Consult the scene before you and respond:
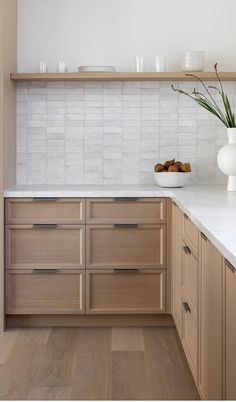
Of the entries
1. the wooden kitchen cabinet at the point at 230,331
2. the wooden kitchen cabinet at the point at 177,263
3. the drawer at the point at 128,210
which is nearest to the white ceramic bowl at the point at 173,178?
the drawer at the point at 128,210

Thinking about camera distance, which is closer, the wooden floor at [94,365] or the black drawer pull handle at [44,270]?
the wooden floor at [94,365]

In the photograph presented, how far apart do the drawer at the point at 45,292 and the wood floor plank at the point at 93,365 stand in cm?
20

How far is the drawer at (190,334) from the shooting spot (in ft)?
10.5

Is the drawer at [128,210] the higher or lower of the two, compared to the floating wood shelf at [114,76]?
lower

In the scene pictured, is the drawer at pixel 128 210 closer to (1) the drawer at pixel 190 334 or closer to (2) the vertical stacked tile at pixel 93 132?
(2) the vertical stacked tile at pixel 93 132

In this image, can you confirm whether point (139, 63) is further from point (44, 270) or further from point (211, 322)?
point (211, 322)

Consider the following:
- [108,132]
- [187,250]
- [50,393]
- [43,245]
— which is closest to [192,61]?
[108,132]

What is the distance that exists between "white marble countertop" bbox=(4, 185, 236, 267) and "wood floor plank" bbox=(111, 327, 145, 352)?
0.87m

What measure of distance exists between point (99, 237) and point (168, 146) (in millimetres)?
983

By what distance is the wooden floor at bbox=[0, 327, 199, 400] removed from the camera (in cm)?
336

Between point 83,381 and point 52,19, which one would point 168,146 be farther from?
point 83,381

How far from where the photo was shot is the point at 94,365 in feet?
12.3

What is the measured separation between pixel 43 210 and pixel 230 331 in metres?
2.42

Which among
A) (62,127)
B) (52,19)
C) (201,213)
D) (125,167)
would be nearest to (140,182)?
(125,167)
